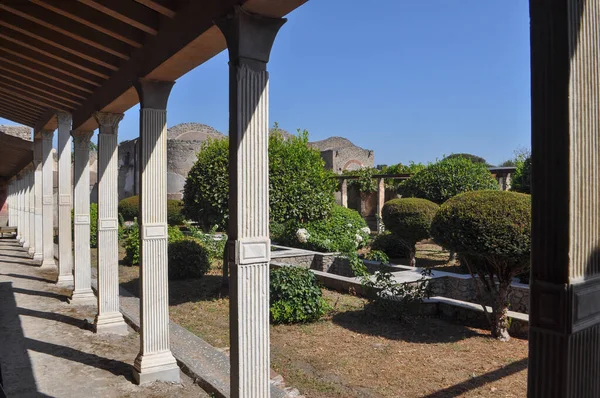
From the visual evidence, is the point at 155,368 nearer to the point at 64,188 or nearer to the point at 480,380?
the point at 480,380

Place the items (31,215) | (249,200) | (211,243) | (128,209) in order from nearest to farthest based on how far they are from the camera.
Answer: (249,200)
(211,243)
(31,215)
(128,209)

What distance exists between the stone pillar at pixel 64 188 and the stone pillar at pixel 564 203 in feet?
25.8

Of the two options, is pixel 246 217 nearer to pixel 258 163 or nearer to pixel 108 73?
pixel 258 163

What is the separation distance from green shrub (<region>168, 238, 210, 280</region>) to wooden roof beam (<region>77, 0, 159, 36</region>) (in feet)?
20.2

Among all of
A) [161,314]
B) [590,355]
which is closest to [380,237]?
[161,314]

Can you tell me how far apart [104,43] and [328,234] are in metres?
7.94

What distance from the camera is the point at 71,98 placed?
6637 mm

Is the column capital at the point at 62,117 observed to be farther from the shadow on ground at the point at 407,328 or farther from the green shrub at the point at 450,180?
the green shrub at the point at 450,180

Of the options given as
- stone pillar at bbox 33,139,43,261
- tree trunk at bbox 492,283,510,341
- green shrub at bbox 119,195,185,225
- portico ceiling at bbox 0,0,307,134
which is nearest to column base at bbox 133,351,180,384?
portico ceiling at bbox 0,0,307,134

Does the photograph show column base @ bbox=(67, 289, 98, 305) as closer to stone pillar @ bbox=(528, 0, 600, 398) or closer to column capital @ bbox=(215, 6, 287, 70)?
column capital @ bbox=(215, 6, 287, 70)

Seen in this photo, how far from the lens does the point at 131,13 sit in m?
3.74

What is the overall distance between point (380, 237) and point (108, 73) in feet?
28.2

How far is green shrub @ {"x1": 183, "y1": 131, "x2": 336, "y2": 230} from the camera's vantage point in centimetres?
849

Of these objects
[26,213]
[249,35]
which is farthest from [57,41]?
[26,213]
